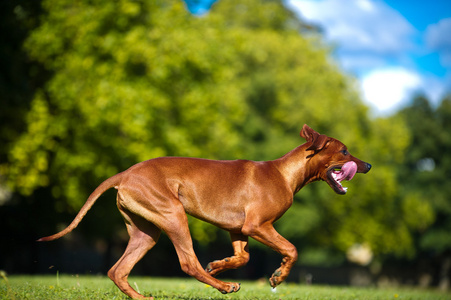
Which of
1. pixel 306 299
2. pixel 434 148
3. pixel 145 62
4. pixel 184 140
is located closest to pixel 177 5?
pixel 145 62

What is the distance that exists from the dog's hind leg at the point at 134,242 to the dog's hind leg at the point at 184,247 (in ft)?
1.79

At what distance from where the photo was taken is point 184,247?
22.4 feet

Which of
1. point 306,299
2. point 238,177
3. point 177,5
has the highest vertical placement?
point 177,5

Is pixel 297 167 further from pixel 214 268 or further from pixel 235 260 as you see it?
pixel 214 268

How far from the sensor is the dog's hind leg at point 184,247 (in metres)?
6.74

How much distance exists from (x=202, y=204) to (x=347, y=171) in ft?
6.60

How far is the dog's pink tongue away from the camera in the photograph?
767 cm

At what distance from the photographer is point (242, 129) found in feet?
104

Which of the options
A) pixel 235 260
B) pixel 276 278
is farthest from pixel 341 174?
pixel 235 260

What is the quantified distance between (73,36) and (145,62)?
2797mm

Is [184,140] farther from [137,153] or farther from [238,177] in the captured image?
[238,177]

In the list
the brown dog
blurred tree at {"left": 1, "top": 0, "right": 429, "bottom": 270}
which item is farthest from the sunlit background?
the brown dog

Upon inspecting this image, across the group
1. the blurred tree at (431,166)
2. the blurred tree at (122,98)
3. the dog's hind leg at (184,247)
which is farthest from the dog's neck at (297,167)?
the blurred tree at (431,166)

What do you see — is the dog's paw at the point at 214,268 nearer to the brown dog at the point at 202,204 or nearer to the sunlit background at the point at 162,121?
the brown dog at the point at 202,204
